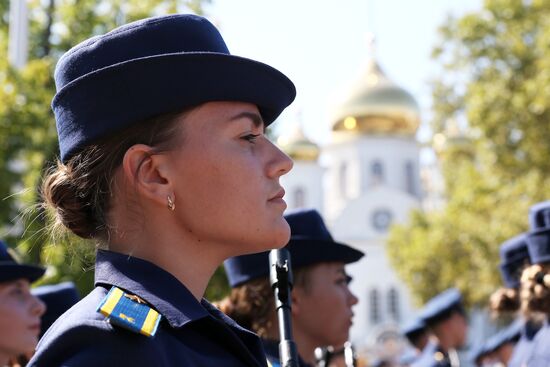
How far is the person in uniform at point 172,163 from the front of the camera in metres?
2.38

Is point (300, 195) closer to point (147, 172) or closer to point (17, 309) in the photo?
point (17, 309)

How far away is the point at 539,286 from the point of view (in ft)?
18.5

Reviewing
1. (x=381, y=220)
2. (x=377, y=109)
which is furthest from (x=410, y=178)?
(x=377, y=109)

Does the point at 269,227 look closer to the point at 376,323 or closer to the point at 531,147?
the point at 531,147

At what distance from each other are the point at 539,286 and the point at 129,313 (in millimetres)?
3859

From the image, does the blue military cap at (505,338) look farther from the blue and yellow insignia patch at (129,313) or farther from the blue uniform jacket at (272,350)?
the blue and yellow insignia patch at (129,313)

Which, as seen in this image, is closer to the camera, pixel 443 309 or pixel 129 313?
pixel 129 313

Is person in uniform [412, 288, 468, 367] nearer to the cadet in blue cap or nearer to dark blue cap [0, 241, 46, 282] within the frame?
the cadet in blue cap

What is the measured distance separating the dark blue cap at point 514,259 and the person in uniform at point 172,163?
4.59 meters

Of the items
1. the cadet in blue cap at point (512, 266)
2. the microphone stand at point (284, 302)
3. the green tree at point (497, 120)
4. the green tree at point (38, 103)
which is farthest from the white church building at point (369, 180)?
the microphone stand at point (284, 302)

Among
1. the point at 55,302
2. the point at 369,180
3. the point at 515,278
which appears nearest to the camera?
the point at 55,302

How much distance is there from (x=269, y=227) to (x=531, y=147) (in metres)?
20.6

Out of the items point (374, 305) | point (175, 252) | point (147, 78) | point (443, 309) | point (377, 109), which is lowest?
point (374, 305)

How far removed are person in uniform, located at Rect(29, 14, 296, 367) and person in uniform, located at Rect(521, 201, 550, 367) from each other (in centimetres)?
323
